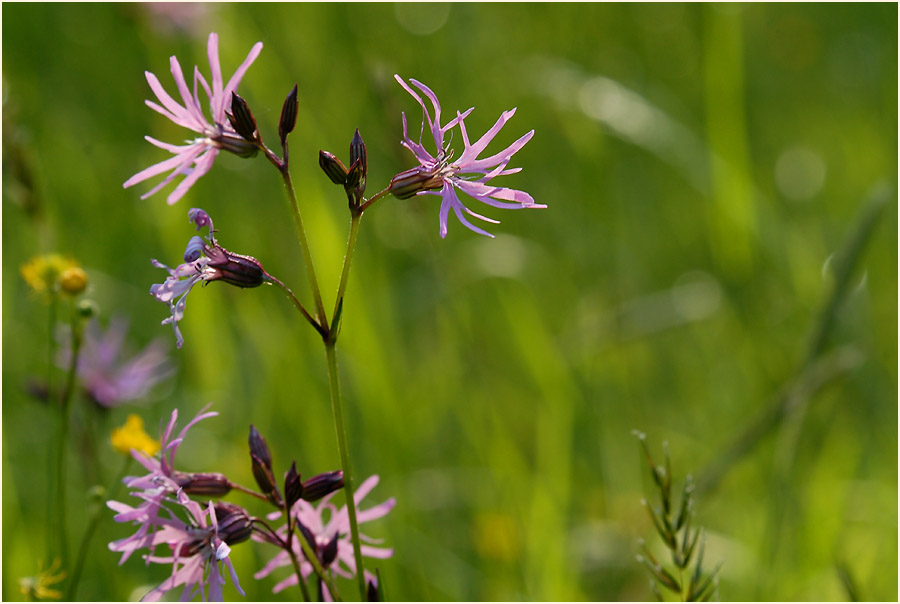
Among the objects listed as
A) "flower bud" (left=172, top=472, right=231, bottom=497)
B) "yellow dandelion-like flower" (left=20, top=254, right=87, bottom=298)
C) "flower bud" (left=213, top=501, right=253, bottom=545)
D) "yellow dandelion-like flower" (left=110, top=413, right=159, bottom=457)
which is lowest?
"flower bud" (left=213, top=501, right=253, bottom=545)

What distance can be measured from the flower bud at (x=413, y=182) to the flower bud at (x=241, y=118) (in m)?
0.22

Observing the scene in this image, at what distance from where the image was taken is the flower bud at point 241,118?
124 cm

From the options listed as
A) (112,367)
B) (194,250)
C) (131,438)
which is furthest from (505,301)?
(194,250)

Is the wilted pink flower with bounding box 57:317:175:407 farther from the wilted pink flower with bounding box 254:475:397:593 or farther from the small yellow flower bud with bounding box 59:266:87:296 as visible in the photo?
the wilted pink flower with bounding box 254:475:397:593

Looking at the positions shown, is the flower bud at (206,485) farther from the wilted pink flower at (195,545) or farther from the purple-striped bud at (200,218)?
the purple-striped bud at (200,218)

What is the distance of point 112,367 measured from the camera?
2.69 meters

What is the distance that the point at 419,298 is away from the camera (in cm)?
383

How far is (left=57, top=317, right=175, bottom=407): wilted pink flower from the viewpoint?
8.27 feet

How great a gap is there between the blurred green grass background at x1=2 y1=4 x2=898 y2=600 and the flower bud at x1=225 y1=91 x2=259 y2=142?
3.69ft

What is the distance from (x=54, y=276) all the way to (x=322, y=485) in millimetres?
1116

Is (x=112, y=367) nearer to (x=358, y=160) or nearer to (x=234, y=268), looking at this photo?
(x=234, y=268)

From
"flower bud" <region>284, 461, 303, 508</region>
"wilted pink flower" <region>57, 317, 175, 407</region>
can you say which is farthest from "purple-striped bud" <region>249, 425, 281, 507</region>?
"wilted pink flower" <region>57, 317, 175, 407</region>

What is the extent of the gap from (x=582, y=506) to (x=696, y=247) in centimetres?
189

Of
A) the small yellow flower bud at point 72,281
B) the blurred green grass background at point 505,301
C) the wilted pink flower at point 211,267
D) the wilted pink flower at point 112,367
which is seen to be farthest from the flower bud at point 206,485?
the wilted pink flower at point 112,367
